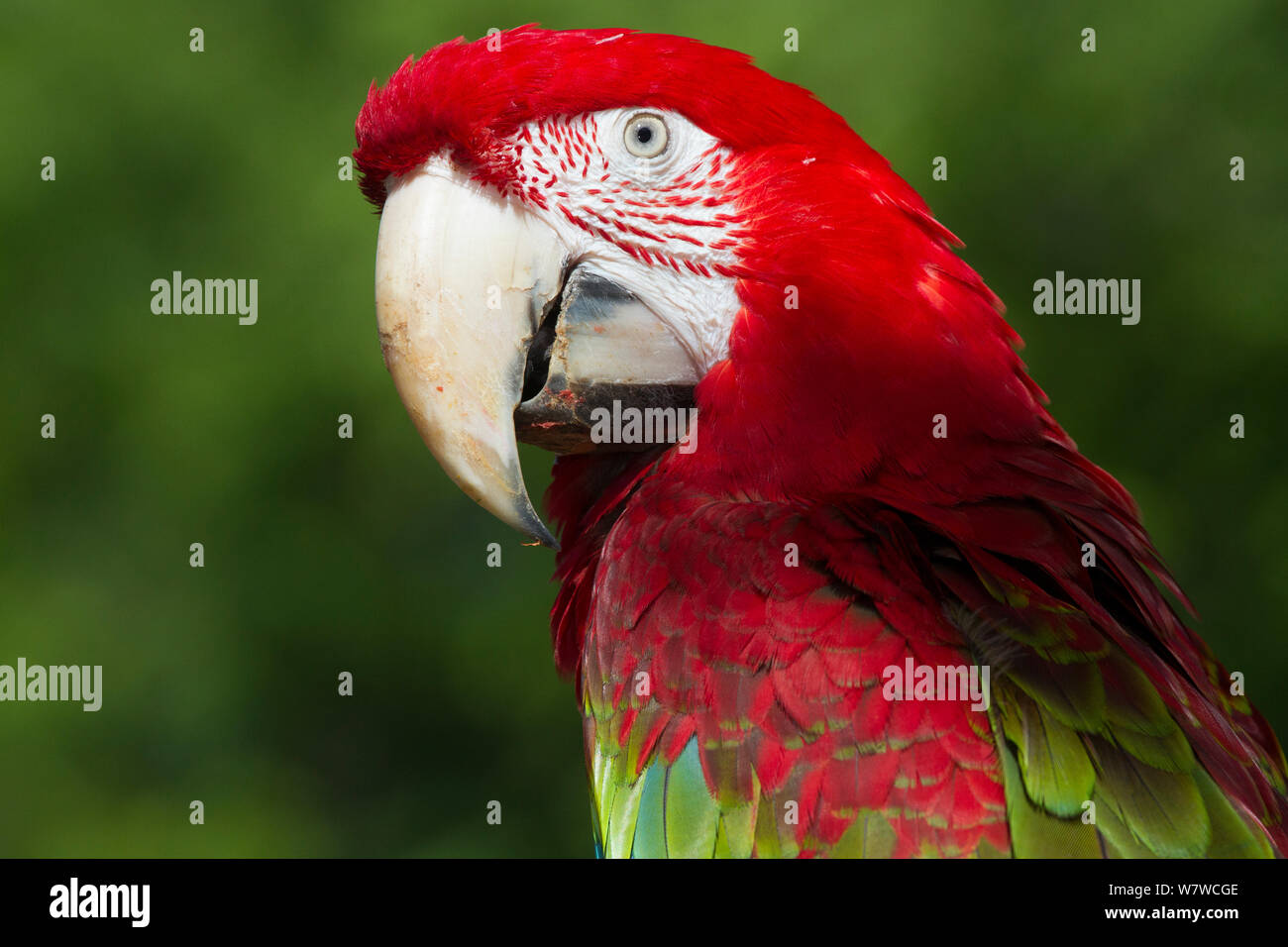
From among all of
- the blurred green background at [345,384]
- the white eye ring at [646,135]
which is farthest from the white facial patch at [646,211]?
the blurred green background at [345,384]

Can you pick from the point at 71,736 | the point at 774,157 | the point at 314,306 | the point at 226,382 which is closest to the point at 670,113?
the point at 774,157

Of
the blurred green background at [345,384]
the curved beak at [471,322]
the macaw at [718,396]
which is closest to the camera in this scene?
the macaw at [718,396]

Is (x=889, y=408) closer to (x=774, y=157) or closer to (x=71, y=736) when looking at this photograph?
(x=774, y=157)

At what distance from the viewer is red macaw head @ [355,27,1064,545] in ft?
3.71

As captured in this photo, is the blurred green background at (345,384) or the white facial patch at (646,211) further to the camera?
the blurred green background at (345,384)

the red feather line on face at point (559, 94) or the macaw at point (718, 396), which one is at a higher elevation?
the red feather line on face at point (559, 94)

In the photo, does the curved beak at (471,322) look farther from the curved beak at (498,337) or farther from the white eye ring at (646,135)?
the white eye ring at (646,135)

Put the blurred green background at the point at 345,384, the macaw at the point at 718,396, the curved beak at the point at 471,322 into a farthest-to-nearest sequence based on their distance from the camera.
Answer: the blurred green background at the point at 345,384
the curved beak at the point at 471,322
the macaw at the point at 718,396

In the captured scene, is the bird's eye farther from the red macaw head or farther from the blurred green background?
the blurred green background

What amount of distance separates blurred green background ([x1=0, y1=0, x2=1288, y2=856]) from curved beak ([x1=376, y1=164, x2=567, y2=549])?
1.40m

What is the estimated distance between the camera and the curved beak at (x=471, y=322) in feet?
3.69

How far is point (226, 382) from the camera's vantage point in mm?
2646

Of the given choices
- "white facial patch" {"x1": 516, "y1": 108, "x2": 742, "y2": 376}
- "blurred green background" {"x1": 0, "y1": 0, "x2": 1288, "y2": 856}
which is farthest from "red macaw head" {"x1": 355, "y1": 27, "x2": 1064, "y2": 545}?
"blurred green background" {"x1": 0, "y1": 0, "x2": 1288, "y2": 856}
